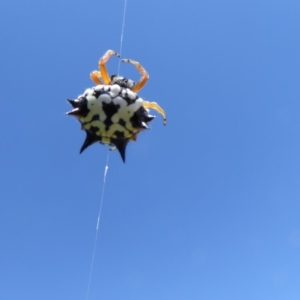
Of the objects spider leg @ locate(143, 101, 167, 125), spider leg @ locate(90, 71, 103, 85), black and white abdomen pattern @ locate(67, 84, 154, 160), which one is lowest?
black and white abdomen pattern @ locate(67, 84, 154, 160)

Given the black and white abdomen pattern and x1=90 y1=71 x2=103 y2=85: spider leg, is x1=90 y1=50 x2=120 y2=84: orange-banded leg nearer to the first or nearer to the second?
x1=90 y1=71 x2=103 y2=85: spider leg

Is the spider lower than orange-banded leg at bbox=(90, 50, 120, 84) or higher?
lower

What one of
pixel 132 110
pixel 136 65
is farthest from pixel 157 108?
pixel 132 110

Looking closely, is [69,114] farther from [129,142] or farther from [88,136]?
[129,142]

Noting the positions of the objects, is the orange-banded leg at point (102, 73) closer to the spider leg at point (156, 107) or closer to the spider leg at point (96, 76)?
the spider leg at point (96, 76)

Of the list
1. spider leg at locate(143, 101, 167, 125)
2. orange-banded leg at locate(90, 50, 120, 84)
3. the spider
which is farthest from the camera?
spider leg at locate(143, 101, 167, 125)

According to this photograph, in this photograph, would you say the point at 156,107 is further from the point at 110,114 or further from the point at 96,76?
the point at 110,114

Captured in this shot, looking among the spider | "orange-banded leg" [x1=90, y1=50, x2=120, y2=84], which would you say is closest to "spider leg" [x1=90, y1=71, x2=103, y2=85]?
"orange-banded leg" [x1=90, y1=50, x2=120, y2=84]

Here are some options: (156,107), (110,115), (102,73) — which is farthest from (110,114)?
(156,107)

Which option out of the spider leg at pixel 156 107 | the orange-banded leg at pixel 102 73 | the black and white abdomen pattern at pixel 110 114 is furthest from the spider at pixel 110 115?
the spider leg at pixel 156 107
